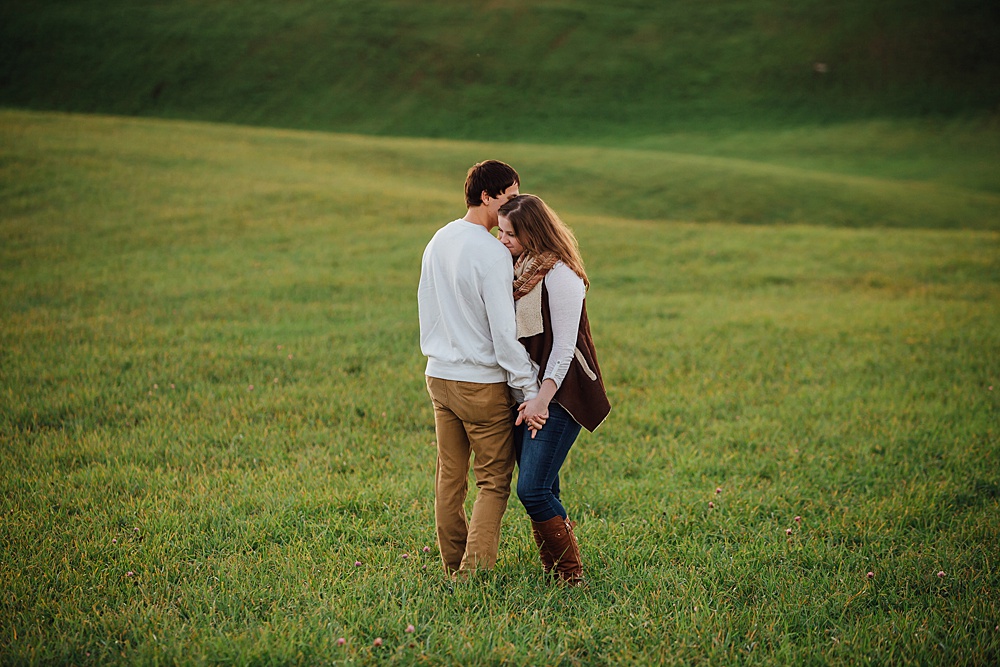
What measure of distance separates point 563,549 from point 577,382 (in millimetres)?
1003

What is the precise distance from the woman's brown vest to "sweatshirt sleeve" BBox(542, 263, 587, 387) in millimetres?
88

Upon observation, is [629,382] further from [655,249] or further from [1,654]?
[655,249]

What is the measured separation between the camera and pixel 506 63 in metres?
56.7

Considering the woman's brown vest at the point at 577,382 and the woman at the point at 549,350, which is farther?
the woman's brown vest at the point at 577,382

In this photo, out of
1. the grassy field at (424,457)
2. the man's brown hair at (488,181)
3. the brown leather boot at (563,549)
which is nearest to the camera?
the grassy field at (424,457)

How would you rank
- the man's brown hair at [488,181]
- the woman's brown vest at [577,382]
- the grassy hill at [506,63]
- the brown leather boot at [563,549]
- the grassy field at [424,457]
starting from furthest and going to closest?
the grassy hill at [506,63], the brown leather boot at [563,549], the woman's brown vest at [577,382], the man's brown hair at [488,181], the grassy field at [424,457]

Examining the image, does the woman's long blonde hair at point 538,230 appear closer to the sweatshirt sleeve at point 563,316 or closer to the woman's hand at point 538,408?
the sweatshirt sleeve at point 563,316

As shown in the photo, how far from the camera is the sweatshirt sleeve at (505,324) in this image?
12.6 ft

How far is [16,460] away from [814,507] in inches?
249

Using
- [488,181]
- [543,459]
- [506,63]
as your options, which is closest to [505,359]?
[543,459]

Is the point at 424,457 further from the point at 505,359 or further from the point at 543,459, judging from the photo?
the point at 505,359

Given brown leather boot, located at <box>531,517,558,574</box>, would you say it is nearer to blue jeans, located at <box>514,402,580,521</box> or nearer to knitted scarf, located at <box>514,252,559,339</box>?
blue jeans, located at <box>514,402,580,521</box>

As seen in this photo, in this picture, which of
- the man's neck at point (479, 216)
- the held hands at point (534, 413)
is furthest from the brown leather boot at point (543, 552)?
the man's neck at point (479, 216)

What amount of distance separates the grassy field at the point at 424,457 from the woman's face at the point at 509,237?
1901mm
